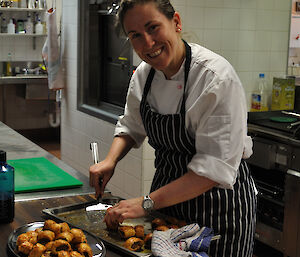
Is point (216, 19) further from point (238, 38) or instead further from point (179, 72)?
point (179, 72)

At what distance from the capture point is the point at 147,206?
1.60 metres

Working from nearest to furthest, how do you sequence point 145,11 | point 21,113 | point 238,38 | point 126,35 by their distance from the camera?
point 145,11, point 126,35, point 238,38, point 21,113

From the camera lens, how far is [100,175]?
190 cm

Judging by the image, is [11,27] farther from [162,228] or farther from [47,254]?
[47,254]

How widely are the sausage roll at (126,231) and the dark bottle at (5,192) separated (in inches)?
15.3

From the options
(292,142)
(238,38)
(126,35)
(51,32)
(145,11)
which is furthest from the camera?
(51,32)

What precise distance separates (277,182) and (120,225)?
2.16m

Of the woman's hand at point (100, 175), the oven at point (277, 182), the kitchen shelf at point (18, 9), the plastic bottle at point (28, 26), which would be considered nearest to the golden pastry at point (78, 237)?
the woman's hand at point (100, 175)

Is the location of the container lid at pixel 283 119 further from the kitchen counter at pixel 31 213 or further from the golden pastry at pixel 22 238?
the golden pastry at pixel 22 238

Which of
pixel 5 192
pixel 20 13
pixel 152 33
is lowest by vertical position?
pixel 5 192

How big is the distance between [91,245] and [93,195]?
593mm

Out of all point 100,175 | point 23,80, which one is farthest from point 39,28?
point 100,175

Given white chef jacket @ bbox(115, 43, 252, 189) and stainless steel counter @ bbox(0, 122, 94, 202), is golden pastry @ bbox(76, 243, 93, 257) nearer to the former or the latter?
white chef jacket @ bbox(115, 43, 252, 189)

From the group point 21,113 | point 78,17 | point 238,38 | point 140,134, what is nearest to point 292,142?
point 238,38
